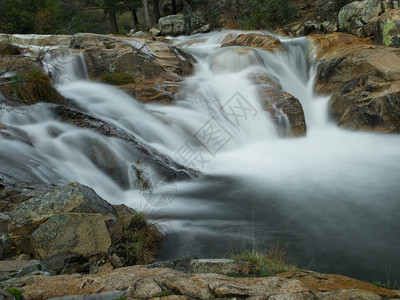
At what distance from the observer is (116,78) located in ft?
38.3

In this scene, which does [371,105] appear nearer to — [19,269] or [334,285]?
[334,285]

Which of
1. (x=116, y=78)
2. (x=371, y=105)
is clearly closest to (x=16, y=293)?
(x=116, y=78)

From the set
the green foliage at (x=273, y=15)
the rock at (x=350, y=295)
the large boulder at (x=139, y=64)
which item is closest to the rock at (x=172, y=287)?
the rock at (x=350, y=295)

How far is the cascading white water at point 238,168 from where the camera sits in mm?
5113

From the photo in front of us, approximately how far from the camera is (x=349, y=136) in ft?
36.3

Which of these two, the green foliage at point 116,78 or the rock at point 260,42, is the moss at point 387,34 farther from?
the green foliage at point 116,78

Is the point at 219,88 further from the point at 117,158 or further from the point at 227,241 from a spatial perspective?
the point at 227,241

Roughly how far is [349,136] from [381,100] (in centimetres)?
143

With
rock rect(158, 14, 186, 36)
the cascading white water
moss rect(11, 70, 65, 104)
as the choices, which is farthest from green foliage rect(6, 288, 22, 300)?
rock rect(158, 14, 186, 36)

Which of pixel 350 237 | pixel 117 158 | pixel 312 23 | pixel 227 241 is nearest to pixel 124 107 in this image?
pixel 117 158

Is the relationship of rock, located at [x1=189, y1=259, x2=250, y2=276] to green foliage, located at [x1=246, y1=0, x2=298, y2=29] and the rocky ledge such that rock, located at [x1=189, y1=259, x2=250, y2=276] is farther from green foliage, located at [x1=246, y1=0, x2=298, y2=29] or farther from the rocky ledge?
green foliage, located at [x1=246, y1=0, x2=298, y2=29]

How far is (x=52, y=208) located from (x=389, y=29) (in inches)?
528

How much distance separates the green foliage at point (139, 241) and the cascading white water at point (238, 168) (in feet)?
0.84

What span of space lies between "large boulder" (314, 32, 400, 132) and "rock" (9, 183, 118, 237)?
9.58 meters
